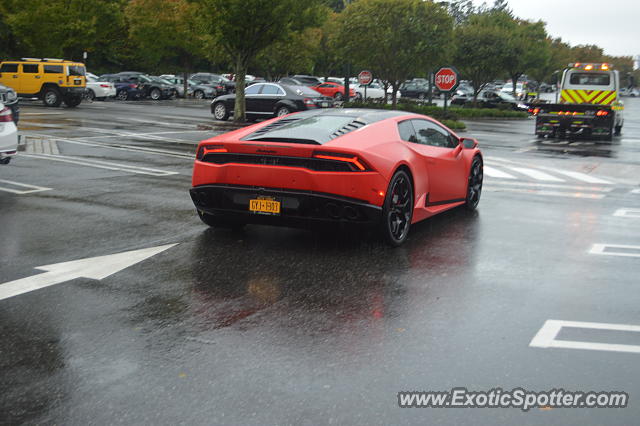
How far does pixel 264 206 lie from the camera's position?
24.7 feet

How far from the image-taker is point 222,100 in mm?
29438

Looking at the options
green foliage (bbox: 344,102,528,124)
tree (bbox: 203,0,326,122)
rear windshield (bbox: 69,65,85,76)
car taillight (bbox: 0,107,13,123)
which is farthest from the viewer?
rear windshield (bbox: 69,65,85,76)

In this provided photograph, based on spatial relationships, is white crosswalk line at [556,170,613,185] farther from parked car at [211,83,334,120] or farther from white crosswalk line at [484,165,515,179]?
parked car at [211,83,334,120]

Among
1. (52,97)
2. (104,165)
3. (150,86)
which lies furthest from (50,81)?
(104,165)

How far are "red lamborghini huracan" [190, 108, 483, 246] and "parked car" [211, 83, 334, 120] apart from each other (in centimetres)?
1977

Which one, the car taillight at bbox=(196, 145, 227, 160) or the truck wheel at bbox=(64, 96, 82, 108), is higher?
the car taillight at bbox=(196, 145, 227, 160)

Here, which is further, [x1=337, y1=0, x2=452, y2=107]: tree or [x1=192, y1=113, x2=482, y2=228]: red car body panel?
[x1=337, y1=0, x2=452, y2=107]: tree

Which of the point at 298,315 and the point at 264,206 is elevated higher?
the point at 264,206

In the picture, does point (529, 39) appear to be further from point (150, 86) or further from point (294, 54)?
point (150, 86)

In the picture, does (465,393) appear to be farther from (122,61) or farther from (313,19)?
(122,61)

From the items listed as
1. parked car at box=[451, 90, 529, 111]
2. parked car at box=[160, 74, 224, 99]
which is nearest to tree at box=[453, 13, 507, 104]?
parked car at box=[451, 90, 529, 111]

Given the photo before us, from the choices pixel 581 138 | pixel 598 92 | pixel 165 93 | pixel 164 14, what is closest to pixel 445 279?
pixel 581 138

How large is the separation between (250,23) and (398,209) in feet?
67.4

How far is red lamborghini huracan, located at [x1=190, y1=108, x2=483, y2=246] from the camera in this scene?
7297mm
